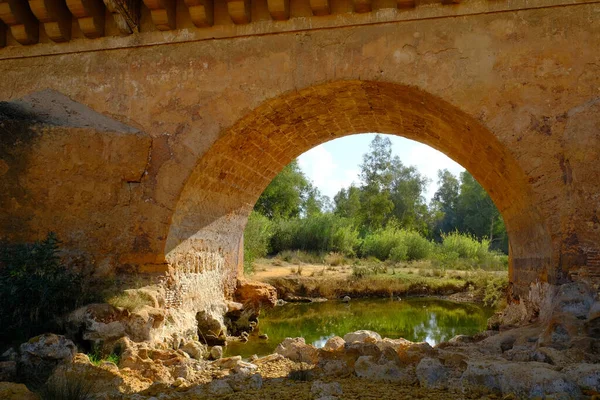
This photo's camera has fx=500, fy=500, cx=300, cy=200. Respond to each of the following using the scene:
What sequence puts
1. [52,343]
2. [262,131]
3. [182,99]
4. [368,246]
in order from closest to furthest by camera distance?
[52,343]
[182,99]
[262,131]
[368,246]

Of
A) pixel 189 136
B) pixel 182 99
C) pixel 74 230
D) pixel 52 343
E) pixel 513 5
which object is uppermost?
pixel 513 5

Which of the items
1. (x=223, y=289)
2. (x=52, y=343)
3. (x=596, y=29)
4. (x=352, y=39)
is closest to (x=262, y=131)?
(x=352, y=39)

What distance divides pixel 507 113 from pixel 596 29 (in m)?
1.15

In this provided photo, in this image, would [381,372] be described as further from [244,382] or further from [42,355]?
[42,355]

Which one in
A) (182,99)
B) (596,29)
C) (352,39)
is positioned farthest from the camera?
(182,99)

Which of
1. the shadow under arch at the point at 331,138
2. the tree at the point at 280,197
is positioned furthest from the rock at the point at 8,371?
the tree at the point at 280,197

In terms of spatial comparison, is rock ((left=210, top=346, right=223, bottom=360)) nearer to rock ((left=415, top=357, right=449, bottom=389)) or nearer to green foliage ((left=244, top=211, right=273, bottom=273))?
rock ((left=415, top=357, right=449, bottom=389))

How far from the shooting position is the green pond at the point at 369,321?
7.77 meters

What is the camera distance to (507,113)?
480 cm

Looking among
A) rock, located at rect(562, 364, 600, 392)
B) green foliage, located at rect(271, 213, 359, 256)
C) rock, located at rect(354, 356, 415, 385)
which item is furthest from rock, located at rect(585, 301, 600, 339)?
green foliage, located at rect(271, 213, 359, 256)

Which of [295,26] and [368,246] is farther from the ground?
[295,26]

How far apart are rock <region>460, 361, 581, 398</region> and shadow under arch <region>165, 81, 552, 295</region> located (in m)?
1.63

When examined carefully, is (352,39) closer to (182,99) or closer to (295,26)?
(295,26)

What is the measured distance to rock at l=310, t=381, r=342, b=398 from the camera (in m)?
3.42
